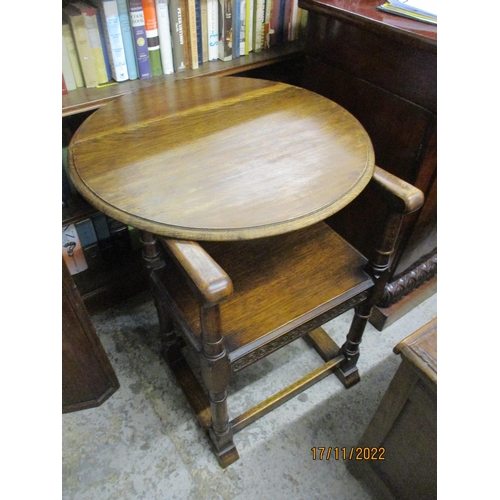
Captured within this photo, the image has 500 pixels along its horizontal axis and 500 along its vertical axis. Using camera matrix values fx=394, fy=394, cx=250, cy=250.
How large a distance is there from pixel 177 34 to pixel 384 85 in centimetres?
61

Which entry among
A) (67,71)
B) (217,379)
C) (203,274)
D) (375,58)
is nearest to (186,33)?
(67,71)

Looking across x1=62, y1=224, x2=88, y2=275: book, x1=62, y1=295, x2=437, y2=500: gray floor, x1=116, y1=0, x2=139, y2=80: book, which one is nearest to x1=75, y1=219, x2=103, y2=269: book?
x1=62, y1=224, x2=88, y2=275: book

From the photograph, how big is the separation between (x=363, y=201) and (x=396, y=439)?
0.72m

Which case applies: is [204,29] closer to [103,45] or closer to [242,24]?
[242,24]

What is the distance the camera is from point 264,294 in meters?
0.96

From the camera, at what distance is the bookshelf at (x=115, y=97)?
1.09 meters

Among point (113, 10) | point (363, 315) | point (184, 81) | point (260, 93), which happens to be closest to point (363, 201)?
point (363, 315)

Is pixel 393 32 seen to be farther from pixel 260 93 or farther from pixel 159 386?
pixel 159 386

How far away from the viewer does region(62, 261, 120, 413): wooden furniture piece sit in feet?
3.18

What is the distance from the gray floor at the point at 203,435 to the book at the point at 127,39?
88cm

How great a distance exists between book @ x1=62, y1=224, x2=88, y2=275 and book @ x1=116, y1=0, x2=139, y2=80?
1.68 ft

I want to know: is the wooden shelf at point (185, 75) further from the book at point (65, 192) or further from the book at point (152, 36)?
the book at point (65, 192)
